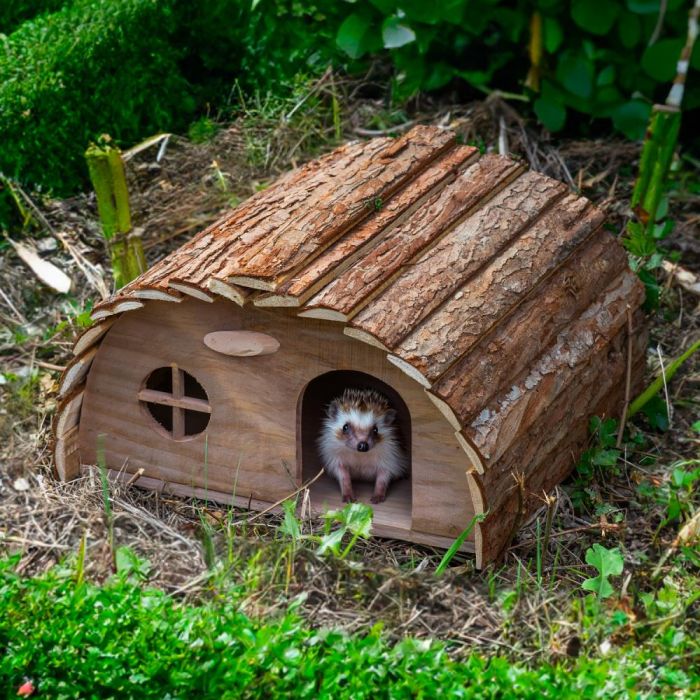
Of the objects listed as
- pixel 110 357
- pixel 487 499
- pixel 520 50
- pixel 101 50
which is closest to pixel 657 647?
pixel 487 499

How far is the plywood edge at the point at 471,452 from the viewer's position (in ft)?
13.7

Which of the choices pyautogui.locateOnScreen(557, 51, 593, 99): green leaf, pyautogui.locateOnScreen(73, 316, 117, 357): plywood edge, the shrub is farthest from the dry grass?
Result: pyautogui.locateOnScreen(73, 316, 117, 357): plywood edge

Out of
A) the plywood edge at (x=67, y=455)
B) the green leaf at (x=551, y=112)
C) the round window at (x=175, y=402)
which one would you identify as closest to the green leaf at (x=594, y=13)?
the green leaf at (x=551, y=112)

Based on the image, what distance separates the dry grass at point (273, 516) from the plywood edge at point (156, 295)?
0.92 metres

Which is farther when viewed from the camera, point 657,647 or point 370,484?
point 370,484

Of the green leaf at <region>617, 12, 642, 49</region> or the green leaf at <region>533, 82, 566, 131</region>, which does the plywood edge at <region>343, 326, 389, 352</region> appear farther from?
the green leaf at <region>617, 12, 642, 49</region>

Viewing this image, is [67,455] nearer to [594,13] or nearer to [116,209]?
[116,209]

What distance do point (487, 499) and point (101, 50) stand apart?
4302mm

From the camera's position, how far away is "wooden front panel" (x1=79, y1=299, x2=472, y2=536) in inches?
178

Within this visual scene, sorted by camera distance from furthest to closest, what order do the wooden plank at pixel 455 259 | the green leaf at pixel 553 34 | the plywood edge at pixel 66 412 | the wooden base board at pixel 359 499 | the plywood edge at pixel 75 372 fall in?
1. the green leaf at pixel 553 34
2. the plywood edge at pixel 66 412
3. the plywood edge at pixel 75 372
4. the wooden base board at pixel 359 499
5. the wooden plank at pixel 455 259

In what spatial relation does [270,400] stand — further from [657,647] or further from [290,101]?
[290,101]

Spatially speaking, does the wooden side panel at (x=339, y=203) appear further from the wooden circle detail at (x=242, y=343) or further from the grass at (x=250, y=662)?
the grass at (x=250, y=662)

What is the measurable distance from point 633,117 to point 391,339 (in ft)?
11.3

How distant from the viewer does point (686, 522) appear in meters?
4.76
